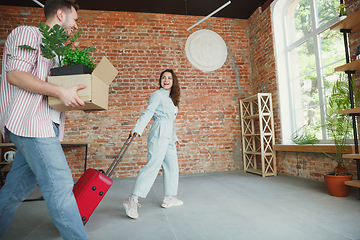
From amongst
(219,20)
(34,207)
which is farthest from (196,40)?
(34,207)

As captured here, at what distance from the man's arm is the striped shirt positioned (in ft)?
0.14

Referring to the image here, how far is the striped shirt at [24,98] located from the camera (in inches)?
47.2

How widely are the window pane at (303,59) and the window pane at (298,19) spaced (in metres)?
0.21

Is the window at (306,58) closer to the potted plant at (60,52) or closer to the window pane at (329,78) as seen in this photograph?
the window pane at (329,78)

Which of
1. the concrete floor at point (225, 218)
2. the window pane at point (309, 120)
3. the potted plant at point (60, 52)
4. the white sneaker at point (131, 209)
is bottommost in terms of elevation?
the concrete floor at point (225, 218)

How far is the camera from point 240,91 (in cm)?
527

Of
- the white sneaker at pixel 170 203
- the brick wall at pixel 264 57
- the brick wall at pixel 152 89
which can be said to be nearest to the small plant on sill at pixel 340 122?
the brick wall at pixel 264 57

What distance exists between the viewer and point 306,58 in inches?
157

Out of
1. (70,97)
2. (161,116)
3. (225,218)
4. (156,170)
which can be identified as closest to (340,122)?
(225,218)

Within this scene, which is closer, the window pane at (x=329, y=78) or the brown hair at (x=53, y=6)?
the brown hair at (x=53, y=6)

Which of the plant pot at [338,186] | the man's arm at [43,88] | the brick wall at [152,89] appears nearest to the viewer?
the man's arm at [43,88]

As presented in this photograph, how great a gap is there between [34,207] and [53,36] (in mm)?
2334

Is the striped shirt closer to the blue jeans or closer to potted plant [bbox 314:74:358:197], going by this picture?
the blue jeans

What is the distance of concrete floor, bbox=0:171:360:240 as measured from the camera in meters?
1.74
